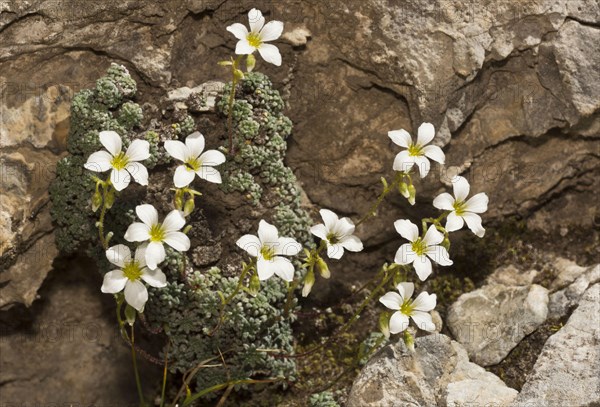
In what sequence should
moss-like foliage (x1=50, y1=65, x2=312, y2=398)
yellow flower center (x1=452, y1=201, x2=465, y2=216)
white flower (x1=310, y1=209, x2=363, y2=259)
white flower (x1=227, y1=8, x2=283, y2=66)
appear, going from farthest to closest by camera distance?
moss-like foliage (x1=50, y1=65, x2=312, y2=398)
yellow flower center (x1=452, y1=201, x2=465, y2=216)
white flower (x1=310, y1=209, x2=363, y2=259)
white flower (x1=227, y1=8, x2=283, y2=66)

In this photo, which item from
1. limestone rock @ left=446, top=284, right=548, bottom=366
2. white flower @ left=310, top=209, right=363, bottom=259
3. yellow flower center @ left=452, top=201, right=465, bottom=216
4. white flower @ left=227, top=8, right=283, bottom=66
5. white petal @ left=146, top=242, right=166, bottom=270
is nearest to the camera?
white petal @ left=146, top=242, right=166, bottom=270

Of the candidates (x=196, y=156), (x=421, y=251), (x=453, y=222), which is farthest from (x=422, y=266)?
(x=196, y=156)

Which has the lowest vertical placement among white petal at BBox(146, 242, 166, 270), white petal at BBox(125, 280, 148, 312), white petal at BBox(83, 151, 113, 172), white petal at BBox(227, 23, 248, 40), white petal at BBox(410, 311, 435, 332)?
white petal at BBox(410, 311, 435, 332)

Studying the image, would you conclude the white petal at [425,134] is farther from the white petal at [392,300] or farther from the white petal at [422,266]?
the white petal at [392,300]

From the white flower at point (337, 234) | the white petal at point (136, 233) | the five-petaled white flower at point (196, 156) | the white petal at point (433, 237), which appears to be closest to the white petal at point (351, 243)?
the white flower at point (337, 234)

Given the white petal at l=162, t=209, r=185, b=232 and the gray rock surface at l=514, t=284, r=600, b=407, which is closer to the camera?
the white petal at l=162, t=209, r=185, b=232

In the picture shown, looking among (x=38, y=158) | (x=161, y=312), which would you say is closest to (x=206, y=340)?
(x=161, y=312)

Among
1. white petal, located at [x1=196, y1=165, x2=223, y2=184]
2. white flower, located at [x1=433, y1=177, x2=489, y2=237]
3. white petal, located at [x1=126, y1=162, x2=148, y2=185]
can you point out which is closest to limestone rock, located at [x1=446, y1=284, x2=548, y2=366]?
white flower, located at [x1=433, y1=177, x2=489, y2=237]

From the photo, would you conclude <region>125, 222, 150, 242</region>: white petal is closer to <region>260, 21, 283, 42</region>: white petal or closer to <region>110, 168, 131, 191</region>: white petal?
<region>110, 168, 131, 191</region>: white petal
